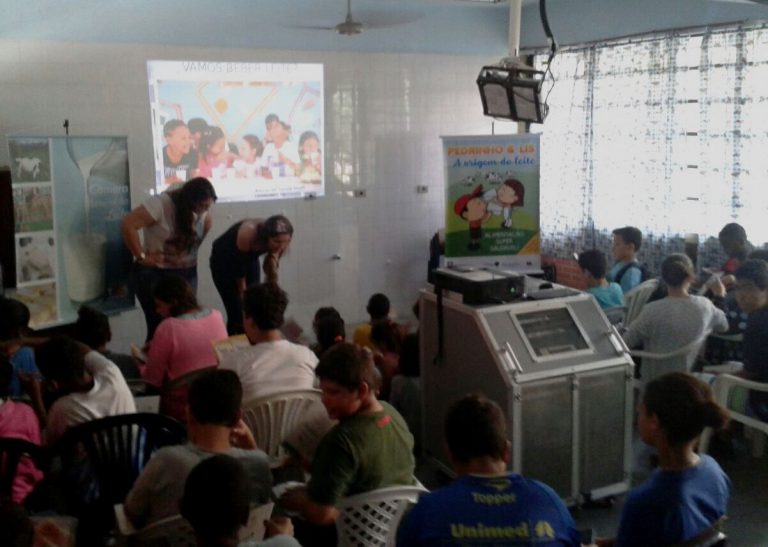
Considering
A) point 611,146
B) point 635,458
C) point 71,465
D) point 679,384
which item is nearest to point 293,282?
point 611,146

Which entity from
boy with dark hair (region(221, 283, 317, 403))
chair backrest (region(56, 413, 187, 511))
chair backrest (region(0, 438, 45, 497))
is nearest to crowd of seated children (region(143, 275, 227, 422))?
boy with dark hair (region(221, 283, 317, 403))

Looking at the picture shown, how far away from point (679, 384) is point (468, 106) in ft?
18.9

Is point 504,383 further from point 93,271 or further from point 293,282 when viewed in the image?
point 293,282

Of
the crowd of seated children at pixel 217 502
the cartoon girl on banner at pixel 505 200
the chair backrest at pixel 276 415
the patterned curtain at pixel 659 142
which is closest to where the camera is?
the crowd of seated children at pixel 217 502

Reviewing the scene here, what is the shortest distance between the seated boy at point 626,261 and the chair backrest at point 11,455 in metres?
3.84

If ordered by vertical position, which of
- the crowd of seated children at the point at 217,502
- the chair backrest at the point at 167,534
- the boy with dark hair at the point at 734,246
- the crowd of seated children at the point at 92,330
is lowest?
the chair backrest at the point at 167,534

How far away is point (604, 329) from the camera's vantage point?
3.72 meters

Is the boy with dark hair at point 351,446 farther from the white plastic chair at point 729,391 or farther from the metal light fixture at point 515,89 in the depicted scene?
the metal light fixture at point 515,89

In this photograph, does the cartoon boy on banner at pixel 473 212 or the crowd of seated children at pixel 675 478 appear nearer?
the crowd of seated children at pixel 675 478

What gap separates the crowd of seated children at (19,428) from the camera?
258 cm

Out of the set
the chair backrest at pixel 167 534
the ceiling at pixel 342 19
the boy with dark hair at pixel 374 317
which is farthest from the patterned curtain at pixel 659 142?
the chair backrest at pixel 167 534

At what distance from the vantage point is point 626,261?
18.0 feet

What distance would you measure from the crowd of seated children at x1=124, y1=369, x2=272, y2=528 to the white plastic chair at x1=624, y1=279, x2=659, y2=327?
11.1ft

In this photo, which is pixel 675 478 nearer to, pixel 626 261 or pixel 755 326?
pixel 755 326
